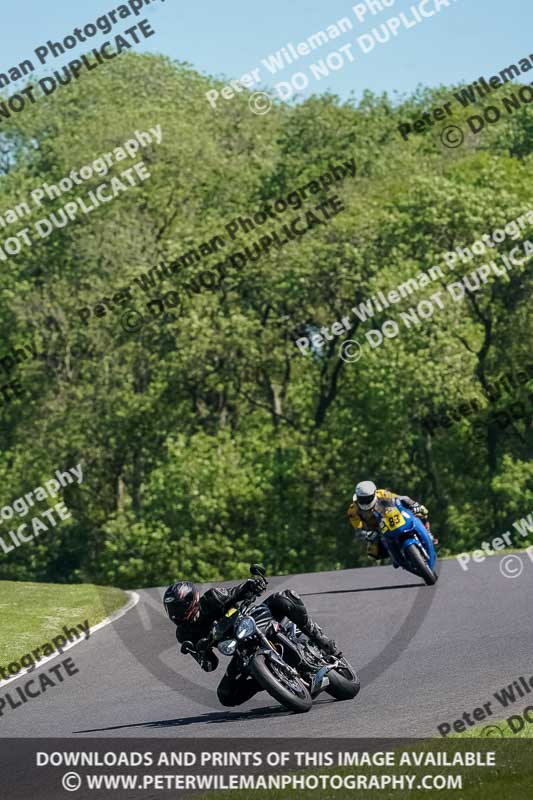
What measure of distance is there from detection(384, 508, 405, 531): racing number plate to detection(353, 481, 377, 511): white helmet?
255 millimetres

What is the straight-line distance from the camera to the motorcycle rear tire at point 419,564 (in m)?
18.6

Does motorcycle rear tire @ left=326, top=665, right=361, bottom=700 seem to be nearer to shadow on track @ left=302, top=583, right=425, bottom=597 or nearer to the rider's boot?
the rider's boot

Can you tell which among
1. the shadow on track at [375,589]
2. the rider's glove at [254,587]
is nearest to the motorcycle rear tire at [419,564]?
the shadow on track at [375,589]

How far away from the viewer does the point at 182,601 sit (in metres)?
11.3

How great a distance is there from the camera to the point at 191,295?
140 ft

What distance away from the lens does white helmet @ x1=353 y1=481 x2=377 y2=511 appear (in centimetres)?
1808

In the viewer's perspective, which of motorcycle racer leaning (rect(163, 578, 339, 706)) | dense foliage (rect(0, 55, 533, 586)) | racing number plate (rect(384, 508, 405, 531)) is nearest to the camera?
motorcycle racer leaning (rect(163, 578, 339, 706))

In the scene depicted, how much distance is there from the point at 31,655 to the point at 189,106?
4668 centimetres

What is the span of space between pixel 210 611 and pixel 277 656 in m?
0.81

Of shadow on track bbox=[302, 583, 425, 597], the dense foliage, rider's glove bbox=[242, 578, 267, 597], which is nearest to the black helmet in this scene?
rider's glove bbox=[242, 578, 267, 597]

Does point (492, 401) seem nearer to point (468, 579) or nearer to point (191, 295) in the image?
point (191, 295)

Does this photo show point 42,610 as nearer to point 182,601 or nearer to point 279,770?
point 182,601

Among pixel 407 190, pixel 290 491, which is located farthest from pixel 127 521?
pixel 407 190

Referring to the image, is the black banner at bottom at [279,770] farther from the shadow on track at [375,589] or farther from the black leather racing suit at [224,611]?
the shadow on track at [375,589]
